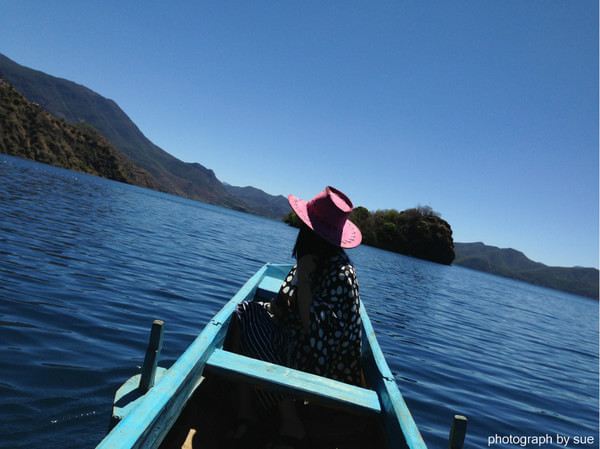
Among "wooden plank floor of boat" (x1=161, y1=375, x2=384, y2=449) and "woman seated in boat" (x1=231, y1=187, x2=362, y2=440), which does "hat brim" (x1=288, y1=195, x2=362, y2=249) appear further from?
"wooden plank floor of boat" (x1=161, y1=375, x2=384, y2=449)

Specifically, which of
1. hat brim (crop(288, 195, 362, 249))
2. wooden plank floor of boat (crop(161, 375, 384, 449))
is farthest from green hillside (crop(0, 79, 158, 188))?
hat brim (crop(288, 195, 362, 249))

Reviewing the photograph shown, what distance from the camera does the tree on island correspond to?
107438 mm

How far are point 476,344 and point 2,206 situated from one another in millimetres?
18451

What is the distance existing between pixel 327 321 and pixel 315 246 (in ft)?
2.03

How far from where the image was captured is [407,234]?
361ft

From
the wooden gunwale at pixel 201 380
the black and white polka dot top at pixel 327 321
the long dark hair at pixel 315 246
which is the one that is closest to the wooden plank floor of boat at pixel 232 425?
the wooden gunwale at pixel 201 380

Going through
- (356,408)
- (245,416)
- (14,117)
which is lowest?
(245,416)

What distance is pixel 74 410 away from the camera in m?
4.05

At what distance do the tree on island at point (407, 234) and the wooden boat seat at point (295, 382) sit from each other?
10081cm

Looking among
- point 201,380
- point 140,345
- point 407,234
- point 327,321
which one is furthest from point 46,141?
point 327,321

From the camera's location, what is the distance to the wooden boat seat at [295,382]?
3.05 meters

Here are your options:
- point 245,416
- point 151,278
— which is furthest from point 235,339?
point 151,278

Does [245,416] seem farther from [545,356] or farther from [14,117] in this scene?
[14,117]

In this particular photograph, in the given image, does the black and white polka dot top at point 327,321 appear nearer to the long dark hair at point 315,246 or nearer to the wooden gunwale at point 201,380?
the long dark hair at point 315,246
